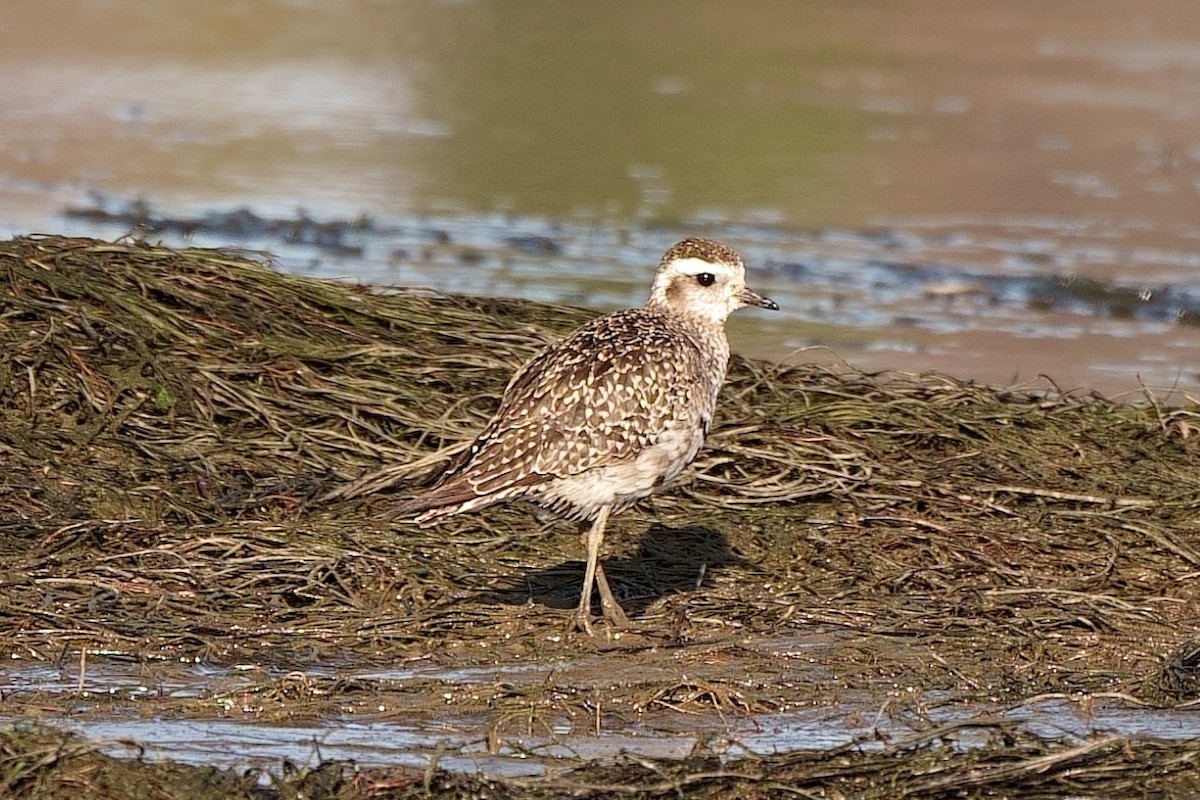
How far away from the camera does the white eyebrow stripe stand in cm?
655

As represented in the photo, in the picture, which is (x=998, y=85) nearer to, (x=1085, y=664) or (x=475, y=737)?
(x=1085, y=664)

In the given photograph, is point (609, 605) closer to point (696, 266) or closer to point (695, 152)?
point (696, 266)

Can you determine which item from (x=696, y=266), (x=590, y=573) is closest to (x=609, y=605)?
(x=590, y=573)

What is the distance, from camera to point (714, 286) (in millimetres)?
6574

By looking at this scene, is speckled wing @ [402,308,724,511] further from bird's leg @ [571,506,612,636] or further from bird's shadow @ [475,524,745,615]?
bird's shadow @ [475,524,745,615]

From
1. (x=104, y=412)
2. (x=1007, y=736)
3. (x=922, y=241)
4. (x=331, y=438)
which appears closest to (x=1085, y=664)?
(x=1007, y=736)

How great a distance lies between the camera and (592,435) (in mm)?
6047

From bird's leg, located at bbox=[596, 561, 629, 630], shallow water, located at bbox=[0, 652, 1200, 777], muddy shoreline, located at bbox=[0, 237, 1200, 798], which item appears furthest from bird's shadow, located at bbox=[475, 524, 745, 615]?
shallow water, located at bbox=[0, 652, 1200, 777]

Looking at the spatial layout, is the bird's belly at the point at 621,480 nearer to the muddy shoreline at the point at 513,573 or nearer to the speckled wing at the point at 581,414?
the speckled wing at the point at 581,414

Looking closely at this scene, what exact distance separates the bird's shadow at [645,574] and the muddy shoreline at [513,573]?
1 centimetres

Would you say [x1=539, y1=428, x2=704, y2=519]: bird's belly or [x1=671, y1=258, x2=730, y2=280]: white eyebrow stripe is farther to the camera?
[x1=671, y1=258, x2=730, y2=280]: white eyebrow stripe

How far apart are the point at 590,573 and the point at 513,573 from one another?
0.49m

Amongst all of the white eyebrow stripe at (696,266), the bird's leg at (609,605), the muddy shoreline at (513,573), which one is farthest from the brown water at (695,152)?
the bird's leg at (609,605)

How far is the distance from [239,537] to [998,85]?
13.6 metres
